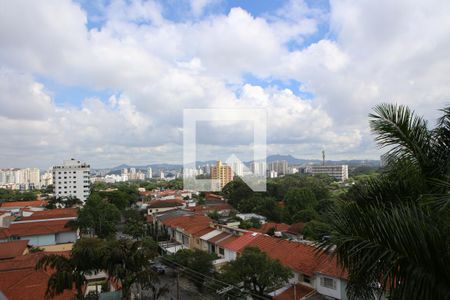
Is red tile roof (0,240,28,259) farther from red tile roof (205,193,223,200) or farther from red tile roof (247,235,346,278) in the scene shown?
red tile roof (205,193,223,200)

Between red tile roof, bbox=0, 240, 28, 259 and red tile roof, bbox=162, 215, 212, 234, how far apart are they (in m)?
8.64

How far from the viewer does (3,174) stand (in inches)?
4013

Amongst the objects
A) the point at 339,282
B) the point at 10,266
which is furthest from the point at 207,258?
the point at 10,266

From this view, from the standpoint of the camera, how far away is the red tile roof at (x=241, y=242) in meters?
15.1

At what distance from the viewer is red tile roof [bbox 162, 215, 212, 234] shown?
20.2 meters

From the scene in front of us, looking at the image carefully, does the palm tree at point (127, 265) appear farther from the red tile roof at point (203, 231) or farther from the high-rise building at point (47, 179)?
the high-rise building at point (47, 179)

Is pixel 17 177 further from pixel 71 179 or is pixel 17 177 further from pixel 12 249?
pixel 12 249

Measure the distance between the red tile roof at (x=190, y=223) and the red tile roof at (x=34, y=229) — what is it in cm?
662

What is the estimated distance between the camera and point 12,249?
1444 cm

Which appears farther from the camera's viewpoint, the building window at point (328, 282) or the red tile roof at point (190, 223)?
the red tile roof at point (190, 223)

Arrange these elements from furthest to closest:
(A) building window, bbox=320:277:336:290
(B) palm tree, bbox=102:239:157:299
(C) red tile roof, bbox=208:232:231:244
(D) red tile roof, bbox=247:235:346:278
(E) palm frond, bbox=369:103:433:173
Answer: (C) red tile roof, bbox=208:232:231:244, (D) red tile roof, bbox=247:235:346:278, (A) building window, bbox=320:277:336:290, (B) palm tree, bbox=102:239:157:299, (E) palm frond, bbox=369:103:433:173

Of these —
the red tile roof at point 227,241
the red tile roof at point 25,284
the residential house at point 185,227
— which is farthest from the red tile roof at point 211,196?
the red tile roof at point 25,284

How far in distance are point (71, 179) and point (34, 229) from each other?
1462 inches

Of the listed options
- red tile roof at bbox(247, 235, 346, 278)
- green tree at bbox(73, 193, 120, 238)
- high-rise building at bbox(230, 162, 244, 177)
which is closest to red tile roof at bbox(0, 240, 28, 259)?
green tree at bbox(73, 193, 120, 238)
